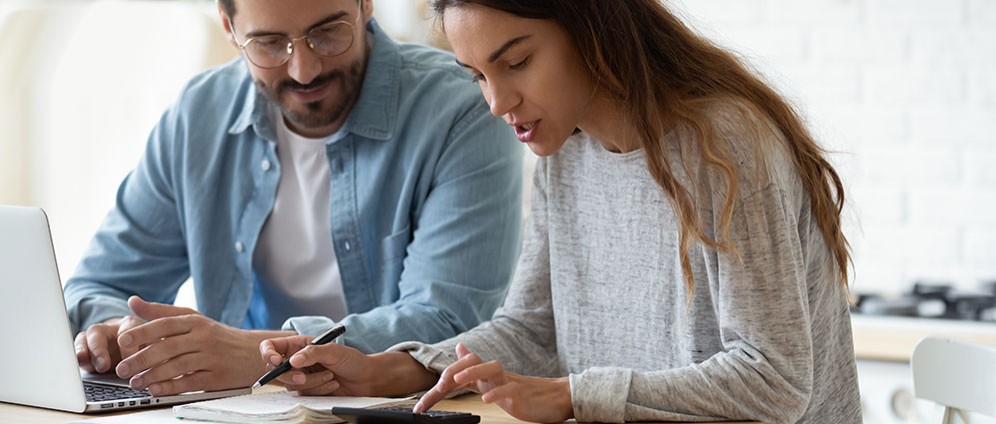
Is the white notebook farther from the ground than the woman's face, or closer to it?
closer to it

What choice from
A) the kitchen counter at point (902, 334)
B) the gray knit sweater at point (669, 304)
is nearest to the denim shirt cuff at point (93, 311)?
the gray knit sweater at point (669, 304)

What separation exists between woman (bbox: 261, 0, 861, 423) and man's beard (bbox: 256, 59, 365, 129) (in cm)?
45

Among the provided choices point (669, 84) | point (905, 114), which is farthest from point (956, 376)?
point (905, 114)

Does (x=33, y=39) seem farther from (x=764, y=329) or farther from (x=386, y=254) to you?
(x=764, y=329)

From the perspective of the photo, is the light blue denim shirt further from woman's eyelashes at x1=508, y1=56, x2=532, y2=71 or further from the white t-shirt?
woman's eyelashes at x1=508, y1=56, x2=532, y2=71

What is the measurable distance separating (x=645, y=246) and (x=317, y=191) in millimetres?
698

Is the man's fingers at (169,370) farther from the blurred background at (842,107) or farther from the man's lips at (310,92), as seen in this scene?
the blurred background at (842,107)

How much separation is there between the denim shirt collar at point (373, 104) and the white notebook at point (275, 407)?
62cm

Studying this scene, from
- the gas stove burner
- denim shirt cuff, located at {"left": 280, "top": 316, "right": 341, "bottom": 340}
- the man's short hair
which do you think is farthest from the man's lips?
the gas stove burner

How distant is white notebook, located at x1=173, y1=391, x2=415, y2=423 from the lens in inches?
54.0

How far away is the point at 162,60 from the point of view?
9.79ft

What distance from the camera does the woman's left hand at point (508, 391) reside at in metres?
1.36

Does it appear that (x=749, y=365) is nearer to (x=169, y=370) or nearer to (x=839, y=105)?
(x=169, y=370)

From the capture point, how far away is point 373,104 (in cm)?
207
